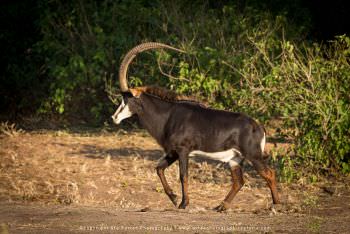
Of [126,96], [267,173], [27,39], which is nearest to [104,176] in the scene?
[126,96]

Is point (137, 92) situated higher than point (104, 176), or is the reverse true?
point (137, 92)

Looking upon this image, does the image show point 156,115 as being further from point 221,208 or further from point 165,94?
point 221,208

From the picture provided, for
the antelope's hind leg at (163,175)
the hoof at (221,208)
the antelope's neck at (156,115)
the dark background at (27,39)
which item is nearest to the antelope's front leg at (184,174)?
the antelope's hind leg at (163,175)

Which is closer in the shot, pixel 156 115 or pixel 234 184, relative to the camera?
pixel 234 184

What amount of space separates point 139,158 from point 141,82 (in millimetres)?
2280

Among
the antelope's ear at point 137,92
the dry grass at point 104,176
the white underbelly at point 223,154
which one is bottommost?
the dry grass at point 104,176

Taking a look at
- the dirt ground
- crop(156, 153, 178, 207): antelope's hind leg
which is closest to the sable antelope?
crop(156, 153, 178, 207): antelope's hind leg

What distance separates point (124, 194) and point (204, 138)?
176 centimetres

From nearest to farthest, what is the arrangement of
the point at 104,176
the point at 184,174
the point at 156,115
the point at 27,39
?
the point at 184,174, the point at 156,115, the point at 104,176, the point at 27,39

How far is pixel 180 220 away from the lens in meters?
7.94

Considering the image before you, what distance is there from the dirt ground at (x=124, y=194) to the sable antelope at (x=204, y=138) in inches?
15.9

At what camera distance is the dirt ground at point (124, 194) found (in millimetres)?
7668

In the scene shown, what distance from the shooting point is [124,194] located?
1055cm

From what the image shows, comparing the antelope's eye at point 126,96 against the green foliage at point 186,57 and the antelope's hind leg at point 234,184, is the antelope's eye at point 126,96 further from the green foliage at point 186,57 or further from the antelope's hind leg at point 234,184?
the green foliage at point 186,57
